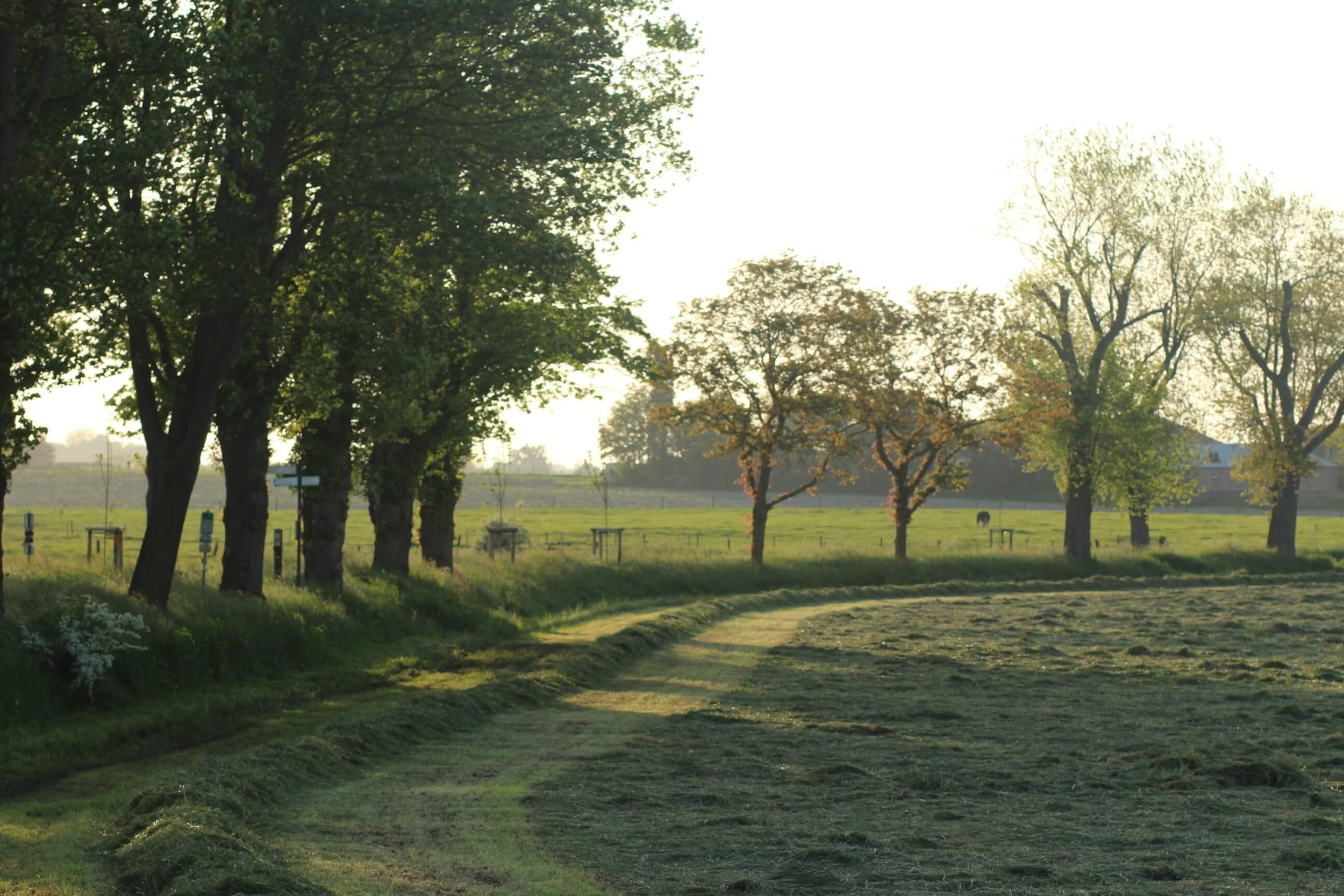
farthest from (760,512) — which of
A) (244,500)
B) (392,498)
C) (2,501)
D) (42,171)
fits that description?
(42,171)

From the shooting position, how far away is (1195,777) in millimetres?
12477

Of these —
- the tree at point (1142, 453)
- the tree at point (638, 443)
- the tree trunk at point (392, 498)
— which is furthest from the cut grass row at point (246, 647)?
the tree at point (638, 443)

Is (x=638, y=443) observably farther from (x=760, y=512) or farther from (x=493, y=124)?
(x=493, y=124)

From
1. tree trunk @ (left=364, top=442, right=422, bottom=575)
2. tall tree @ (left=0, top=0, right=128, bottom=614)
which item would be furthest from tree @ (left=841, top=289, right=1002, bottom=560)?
tall tree @ (left=0, top=0, right=128, bottom=614)

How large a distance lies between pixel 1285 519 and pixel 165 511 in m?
48.1

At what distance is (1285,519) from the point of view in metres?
56.1

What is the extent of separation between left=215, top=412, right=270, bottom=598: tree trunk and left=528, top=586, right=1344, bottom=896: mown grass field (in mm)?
9043

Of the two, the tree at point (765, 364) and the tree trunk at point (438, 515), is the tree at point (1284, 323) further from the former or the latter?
the tree trunk at point (438, 515)

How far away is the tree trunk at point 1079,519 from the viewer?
52.8 m

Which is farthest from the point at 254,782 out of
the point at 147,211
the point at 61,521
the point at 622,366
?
the point at 61,521

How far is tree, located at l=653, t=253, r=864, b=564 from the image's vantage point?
151 feet

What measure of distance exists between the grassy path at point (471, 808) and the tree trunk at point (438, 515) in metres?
16.2

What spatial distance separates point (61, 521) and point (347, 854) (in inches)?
2859

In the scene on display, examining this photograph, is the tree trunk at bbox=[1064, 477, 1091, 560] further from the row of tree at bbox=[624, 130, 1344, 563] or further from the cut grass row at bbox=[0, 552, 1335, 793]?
the cut grass row at bbox=[0, 552, 1335, 793]
